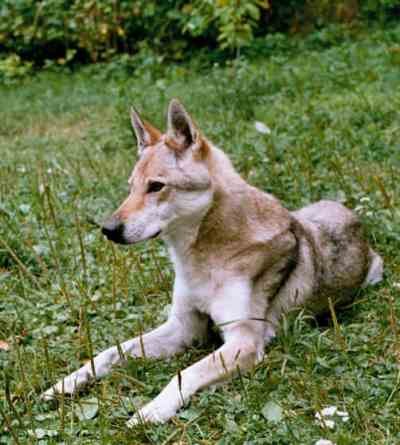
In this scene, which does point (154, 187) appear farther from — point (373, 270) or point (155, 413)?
point (373, 270)

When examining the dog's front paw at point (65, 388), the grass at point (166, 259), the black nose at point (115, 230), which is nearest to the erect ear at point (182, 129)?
the black nose at point (115, 230)

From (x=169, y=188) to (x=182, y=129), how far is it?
34 centimetres

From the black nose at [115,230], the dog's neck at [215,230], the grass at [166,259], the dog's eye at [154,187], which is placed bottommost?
the grass at [166,259]

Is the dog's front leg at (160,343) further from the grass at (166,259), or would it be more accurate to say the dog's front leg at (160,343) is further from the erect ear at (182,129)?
the erect ear at (182,129)

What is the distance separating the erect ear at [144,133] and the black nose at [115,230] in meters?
0.61

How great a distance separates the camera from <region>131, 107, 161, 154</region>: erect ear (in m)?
4.32

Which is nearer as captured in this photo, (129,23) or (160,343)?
(160,343)

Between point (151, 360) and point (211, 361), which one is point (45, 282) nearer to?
point (151, 360)

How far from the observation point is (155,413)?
3373 millimetres

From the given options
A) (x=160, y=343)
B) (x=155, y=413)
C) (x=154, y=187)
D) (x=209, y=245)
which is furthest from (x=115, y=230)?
(x=155, y=413)

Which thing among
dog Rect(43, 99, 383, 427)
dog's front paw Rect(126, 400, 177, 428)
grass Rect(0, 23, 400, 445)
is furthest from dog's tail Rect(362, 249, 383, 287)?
dog's front paw Rect(126, 400, 177, 428)

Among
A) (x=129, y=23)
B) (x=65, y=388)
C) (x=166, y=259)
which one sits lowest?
(x=129, y=23)

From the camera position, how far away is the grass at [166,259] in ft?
10.9

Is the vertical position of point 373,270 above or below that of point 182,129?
below
